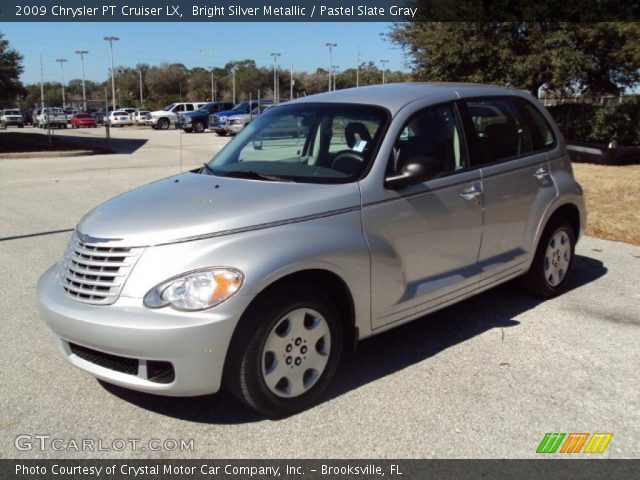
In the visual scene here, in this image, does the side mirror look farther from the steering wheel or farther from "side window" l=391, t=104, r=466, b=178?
the steering wheel

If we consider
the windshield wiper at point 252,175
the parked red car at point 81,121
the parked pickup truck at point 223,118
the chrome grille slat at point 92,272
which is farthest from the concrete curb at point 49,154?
the parked red car at point 81,121

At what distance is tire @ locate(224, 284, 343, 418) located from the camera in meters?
3.21

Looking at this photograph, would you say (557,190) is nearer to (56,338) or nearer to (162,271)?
(162,271)

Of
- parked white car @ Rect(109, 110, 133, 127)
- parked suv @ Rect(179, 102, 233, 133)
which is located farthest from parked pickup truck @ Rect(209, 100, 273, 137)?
parked white car @ Rect(109, 110, 133, 127)

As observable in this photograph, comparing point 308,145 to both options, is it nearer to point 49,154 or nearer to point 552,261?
point 552,261

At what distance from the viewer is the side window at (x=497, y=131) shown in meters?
4.66

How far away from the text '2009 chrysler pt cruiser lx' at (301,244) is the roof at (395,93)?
0.02 meters

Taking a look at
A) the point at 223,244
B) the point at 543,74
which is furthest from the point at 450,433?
the point at 543,74

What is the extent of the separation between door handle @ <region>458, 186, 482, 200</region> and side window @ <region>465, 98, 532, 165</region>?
0.23 meters

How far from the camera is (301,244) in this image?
3375 mm

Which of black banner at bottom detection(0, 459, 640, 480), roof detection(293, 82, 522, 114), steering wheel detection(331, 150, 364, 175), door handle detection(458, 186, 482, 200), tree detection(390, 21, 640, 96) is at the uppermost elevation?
tree detection(390, 21, 640, 96)

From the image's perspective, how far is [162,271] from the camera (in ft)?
10.3

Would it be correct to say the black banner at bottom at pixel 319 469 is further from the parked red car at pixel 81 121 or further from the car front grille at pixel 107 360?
the parked red car at pixel 81 121

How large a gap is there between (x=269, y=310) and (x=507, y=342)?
2111mm
